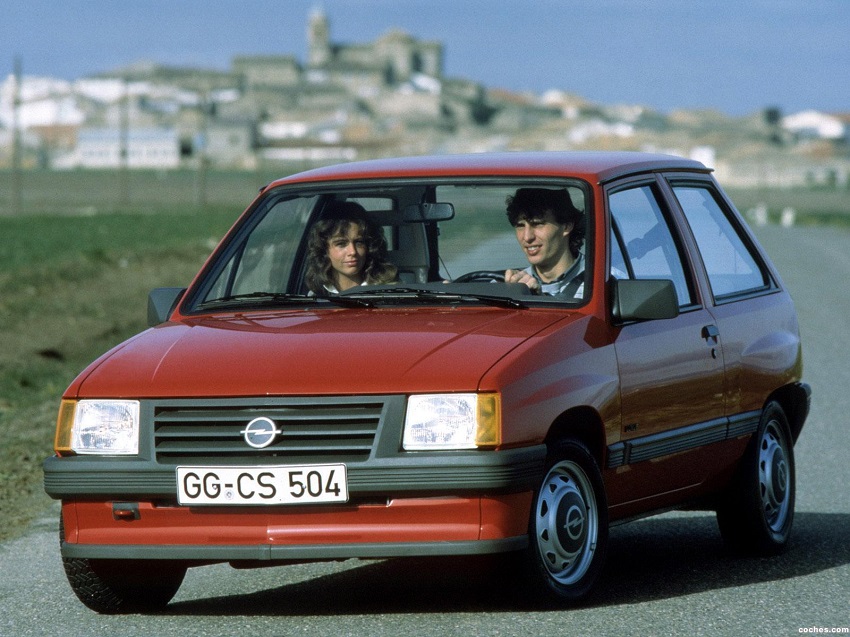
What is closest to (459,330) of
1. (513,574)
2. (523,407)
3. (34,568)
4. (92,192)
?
(523,407)

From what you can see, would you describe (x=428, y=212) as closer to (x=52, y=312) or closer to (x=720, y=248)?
(x=720, y=248)

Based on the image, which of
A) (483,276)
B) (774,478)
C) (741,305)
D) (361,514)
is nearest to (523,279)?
(483,276)

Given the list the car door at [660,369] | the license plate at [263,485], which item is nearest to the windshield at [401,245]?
the car door at [660,369]

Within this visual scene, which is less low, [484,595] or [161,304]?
[161,304]

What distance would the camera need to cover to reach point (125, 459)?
536cm

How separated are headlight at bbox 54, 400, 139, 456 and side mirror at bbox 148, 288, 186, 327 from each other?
3.11ft

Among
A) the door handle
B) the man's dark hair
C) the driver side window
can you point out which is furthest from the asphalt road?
the man's dark hair

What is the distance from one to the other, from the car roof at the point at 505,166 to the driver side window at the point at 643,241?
0.35 ft

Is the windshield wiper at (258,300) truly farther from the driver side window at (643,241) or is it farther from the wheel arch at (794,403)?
the wheel arch at (794,403)

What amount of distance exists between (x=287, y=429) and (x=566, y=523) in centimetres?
100

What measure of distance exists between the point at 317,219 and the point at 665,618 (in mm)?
2316

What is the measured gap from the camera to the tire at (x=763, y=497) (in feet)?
22.7

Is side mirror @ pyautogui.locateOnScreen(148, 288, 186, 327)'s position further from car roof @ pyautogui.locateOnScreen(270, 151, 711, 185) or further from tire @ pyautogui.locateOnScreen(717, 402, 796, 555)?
tire @ pyautogui.locateOnScreen(717, 402, 796, 555)

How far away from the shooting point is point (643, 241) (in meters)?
6.67
